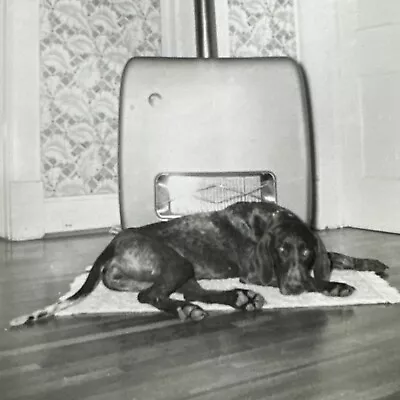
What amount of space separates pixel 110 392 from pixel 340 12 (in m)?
1.99

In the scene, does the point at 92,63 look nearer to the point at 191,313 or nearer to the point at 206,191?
the point at 206,191

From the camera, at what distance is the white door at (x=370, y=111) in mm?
2242

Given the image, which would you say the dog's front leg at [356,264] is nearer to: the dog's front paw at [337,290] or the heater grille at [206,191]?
the dog's front paw at [337,290]

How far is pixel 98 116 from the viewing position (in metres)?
2.54

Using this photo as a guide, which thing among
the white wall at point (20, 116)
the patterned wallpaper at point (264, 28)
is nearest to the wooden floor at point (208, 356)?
the white wall at point (20, 116)

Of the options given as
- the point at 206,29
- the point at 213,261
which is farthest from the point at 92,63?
the point at 213,261

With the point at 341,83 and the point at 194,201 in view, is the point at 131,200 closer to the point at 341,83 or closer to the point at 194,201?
the point at 194,201

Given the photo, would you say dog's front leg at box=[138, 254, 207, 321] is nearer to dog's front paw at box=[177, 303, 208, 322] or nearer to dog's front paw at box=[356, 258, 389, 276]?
dog's front paw at box=[177, 303, 208, 322]

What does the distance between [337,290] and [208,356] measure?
0.44 m

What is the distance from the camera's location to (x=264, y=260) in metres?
1.34

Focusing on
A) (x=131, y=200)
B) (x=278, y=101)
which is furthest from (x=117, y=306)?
(x=278, y=101)

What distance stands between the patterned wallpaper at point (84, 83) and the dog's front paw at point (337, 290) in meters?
1.44

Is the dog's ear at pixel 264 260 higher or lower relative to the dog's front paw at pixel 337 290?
higher

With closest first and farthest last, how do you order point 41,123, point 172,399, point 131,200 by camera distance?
point 172,399, point 131,200, point 41,123
